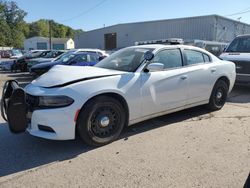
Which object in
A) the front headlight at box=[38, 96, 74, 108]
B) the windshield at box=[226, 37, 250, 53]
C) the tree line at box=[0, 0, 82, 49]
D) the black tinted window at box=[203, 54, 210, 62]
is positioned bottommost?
the front headlight at box=[38, 96, 74, 108]

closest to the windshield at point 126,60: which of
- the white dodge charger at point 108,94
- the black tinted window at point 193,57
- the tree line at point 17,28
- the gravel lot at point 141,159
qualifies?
the white dodge charger at point 108,94

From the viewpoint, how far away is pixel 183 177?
342 centimetres

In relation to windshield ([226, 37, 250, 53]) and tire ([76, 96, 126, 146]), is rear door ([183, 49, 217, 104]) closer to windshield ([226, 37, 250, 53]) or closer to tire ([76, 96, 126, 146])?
tire ([76, 96, 126, 146])

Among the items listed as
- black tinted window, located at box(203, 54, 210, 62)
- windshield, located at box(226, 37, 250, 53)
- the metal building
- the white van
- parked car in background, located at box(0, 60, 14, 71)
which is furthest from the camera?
the metal building

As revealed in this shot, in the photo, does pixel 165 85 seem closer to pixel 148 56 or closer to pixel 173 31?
pixel 148 56

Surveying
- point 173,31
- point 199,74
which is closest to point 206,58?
point 199,74

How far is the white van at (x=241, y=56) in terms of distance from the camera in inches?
350

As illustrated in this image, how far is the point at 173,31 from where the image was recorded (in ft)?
92.2

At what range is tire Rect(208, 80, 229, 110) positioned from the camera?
20.6 ft


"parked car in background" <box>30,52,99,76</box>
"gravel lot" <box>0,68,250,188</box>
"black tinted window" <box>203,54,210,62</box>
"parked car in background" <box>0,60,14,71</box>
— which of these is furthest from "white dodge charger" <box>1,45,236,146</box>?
"parked car in background" <box>0,60,14,71</box>

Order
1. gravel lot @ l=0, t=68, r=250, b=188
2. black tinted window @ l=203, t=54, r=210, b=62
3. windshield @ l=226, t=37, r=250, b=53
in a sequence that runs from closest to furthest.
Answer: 1. gravel lot @ l=0, t=68, r=250, b=188
2. black tinted window @ l=203, t=54, r=210, b=62
3. windshield @ l=226, t=37, r=250, b=53

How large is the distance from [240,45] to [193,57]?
493 cm

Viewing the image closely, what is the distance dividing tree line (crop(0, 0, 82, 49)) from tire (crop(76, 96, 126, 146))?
80.5 metres

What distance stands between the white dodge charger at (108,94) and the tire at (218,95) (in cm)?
36
